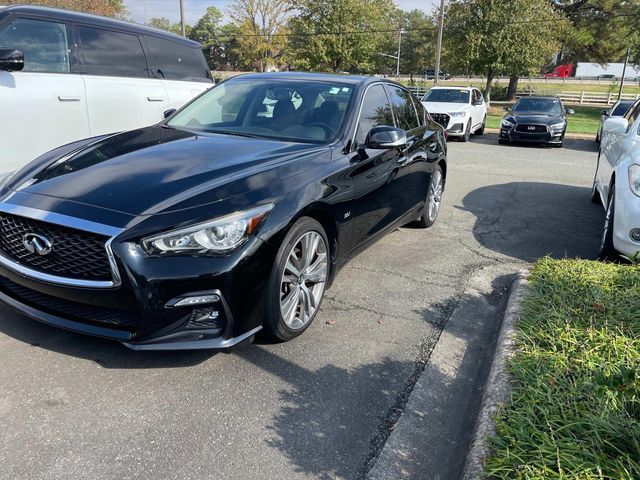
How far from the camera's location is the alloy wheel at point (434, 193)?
5.94 metres

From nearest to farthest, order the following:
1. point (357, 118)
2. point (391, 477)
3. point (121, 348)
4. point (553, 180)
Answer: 1. point (391, 477)
2. point (121, 348)
3. point (357, 118)
4. point (553, 180)

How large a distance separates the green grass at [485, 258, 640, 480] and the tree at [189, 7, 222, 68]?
289 feet

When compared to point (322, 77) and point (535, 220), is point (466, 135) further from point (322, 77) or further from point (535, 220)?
point (322, 77)

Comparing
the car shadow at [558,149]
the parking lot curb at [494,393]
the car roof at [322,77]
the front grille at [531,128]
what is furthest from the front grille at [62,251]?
the car shadow at [558,149]

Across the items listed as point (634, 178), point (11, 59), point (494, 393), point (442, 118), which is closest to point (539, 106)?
point (442, 118)

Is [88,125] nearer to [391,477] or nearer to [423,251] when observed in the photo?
[423,251]

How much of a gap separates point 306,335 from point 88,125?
3.58 meters

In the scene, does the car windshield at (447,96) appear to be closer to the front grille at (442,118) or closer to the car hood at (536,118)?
the front grille at (442,118)

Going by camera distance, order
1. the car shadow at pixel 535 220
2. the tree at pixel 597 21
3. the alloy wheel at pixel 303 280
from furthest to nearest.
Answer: the tree at pixel 597 21, the car shadow at pixel 535 220, the alloy wheel at pixel 303 280

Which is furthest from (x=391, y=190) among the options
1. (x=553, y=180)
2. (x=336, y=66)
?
(x=336, y=66)

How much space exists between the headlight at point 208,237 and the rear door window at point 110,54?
378 cm

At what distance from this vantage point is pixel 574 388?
246 centimetres

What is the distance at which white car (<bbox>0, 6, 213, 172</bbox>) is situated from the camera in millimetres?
4832

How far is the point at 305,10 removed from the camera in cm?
3475
